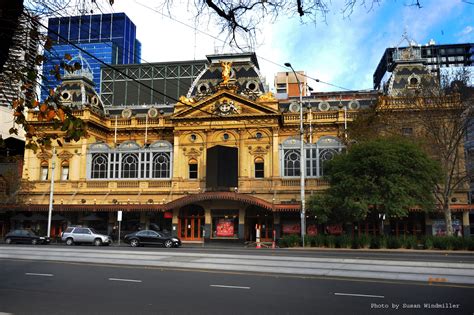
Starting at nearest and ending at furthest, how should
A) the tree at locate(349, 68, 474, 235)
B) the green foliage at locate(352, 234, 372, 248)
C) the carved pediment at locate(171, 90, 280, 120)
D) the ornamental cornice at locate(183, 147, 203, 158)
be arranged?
the green foliage at locate(352, 234, 372, 248)
the tree at locate(349, 68, 474, 235)
the carved pediment at locate(171, 90, 280, 120)
the ornamental cornice at locate(183, 147, 203, 158)

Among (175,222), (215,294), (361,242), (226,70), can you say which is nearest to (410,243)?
(361,242)

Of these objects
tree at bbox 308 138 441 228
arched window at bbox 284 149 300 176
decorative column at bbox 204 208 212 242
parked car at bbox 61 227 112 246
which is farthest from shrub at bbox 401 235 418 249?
parked car at bbox 61 227 112 246

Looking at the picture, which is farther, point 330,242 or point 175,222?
point 175,222

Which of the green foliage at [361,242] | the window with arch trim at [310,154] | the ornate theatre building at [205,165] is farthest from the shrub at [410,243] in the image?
the window with arch trim at [310,154]

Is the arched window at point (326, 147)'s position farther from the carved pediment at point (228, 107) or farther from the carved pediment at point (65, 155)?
the carved pediment at point (65, 155)

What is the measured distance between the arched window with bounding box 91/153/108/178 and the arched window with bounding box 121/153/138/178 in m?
2.07

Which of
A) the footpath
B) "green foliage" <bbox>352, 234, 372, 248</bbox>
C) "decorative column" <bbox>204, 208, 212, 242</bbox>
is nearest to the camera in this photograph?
the footpath

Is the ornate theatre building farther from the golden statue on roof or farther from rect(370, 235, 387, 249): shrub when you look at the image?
rect(370, 235, 387, 249): shrub

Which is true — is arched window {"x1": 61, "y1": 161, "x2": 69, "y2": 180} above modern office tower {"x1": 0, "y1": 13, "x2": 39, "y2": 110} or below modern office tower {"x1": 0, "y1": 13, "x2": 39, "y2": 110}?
above

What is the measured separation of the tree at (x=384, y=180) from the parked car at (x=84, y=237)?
58.3 ft

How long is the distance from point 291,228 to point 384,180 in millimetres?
12266

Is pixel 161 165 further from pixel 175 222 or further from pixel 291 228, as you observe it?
pixel 291 228

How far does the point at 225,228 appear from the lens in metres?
42.7

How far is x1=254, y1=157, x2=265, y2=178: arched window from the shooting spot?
44.6 m
